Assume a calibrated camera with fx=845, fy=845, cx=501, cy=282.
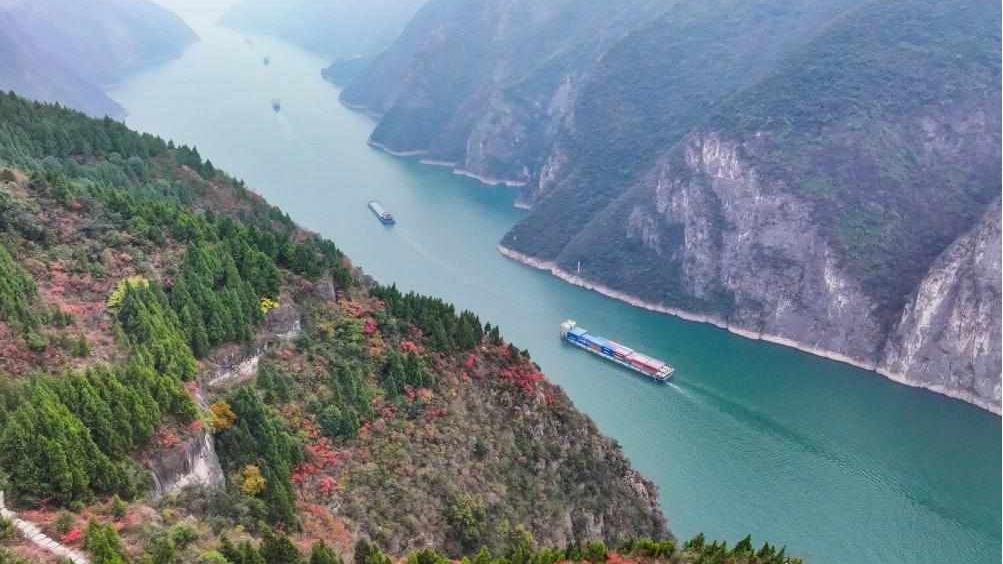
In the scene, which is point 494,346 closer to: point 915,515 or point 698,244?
point 915,515

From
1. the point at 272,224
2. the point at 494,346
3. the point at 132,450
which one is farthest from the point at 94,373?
the point at 272,224

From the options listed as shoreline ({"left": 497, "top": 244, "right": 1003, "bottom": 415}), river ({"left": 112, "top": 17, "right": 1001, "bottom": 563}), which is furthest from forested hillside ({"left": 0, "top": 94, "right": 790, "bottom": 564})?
shoreline ({"left": 497, "top": 244, "right": 1003, "bottom": 415})

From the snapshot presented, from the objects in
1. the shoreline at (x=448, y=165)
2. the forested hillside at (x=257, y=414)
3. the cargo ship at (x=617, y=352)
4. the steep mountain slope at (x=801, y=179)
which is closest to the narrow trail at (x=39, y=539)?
the forested hillside at (x=257, y=414)

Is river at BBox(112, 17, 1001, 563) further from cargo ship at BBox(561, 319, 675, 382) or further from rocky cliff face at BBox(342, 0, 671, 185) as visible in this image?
rocky cliff face at BBox(342, 0, 671, 185)

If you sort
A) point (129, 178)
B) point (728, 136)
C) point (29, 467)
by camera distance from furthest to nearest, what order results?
point (728, 136) → point (129, 178) → point (29, 467)

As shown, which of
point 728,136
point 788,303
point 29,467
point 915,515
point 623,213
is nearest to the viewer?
point 29,467

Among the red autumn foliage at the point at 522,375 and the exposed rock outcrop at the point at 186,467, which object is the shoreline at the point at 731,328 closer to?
the red autumn foliage at the point at 522,375
